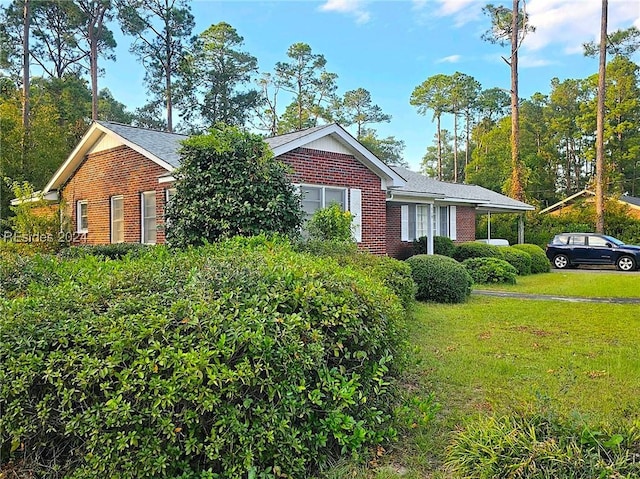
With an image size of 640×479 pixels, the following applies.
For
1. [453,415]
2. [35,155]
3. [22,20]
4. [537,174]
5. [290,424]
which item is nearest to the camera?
[290,424]

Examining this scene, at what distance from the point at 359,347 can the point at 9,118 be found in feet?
75.4

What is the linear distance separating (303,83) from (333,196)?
1140 inches

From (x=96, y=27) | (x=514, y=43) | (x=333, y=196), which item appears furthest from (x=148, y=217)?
(x=514, y=43)

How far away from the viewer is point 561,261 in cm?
2000

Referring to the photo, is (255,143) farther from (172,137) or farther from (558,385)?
(172,137)

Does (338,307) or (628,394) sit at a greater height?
(338,307)

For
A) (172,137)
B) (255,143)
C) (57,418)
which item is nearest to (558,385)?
(57,418)

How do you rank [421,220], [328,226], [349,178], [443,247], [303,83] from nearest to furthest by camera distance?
[328,226], [349,178], [443,247], [421,220], [303,83]

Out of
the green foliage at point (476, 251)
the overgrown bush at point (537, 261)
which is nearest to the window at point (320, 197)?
the green foliage at point (476, 251)

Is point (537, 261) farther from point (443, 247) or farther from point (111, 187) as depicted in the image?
point (111, 187)

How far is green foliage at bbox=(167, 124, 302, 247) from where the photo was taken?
7992mm

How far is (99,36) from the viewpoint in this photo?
98.5 ft

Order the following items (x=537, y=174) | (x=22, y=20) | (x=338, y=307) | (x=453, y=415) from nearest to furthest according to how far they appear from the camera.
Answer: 1. (x=338, y=307)
2. (x=453, y=415)
3. (x=22, y=20)
4. (x=537, y=174)

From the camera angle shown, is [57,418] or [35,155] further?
[35,155]
